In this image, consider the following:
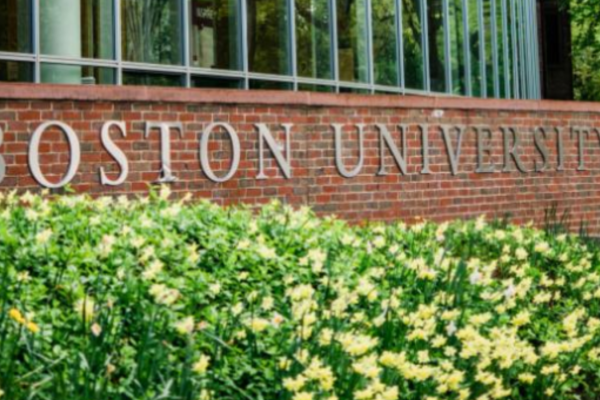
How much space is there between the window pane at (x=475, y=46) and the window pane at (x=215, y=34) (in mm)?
7166

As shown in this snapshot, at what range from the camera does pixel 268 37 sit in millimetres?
17125

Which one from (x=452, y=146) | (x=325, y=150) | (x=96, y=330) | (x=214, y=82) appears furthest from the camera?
(x=452, y=146)

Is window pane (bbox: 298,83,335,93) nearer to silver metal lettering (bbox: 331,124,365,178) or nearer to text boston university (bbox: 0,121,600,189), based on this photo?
text boston university (bbox: 0,121,600,189)

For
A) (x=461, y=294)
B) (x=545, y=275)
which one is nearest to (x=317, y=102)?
(x=545, y=275)

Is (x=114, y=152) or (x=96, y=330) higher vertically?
(x=114, y=152)

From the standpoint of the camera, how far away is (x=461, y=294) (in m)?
6.39

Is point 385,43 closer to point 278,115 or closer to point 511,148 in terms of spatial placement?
point 511,148

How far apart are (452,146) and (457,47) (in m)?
5.37

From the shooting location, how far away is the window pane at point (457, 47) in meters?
21.7

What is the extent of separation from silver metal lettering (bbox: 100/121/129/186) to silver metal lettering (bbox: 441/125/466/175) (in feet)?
17.9

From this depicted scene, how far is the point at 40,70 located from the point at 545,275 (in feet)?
27.4

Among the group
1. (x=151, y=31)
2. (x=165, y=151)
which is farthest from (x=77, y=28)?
(x=165, y=151)

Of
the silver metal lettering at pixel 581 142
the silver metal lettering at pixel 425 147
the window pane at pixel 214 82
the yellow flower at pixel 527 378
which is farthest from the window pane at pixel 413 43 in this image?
the yellow flower at pixel 527 378

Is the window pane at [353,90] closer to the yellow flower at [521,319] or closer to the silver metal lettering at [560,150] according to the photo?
the silver metal lettering at [560,150]
